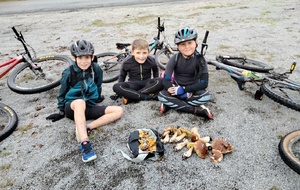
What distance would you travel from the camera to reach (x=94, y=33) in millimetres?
10016

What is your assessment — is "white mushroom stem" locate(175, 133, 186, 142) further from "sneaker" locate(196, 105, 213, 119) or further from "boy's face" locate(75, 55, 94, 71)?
"boy's face" locate(75, 55, 94, 71)

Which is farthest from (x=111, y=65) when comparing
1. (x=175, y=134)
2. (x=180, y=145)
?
(x=180, y=145)

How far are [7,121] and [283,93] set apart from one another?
5.02 metres

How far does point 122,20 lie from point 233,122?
9014 millimetres

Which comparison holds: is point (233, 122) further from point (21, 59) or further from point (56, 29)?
point (56, 29)

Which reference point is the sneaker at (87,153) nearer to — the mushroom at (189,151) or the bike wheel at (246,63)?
the mushroom at (189,151)

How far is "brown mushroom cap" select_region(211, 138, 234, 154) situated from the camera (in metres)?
3.33

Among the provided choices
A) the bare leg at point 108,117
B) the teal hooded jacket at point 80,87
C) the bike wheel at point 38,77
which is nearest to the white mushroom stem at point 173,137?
the bare leg at point 108,117

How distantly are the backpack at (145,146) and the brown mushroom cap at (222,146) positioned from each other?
0.72 m

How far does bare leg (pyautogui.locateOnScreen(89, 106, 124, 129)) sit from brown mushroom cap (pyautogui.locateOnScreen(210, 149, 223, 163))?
169cm

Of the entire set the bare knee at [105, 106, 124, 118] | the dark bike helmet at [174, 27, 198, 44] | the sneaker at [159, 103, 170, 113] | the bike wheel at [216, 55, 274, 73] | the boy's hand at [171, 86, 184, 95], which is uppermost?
the dark bike helmet at [174, 27, 198, 44]

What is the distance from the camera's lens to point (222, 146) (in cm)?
336

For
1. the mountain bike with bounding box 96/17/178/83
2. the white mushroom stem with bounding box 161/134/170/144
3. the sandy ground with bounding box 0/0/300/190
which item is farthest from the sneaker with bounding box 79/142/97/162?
the mountain bike with bounding box 96/17/178/83

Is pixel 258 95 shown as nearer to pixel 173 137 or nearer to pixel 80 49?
pixel 173 137
